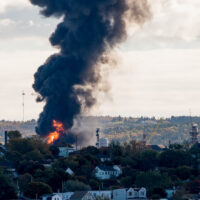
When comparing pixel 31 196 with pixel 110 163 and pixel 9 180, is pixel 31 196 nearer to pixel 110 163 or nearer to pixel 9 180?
pixel 9 180

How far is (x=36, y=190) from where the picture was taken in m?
150

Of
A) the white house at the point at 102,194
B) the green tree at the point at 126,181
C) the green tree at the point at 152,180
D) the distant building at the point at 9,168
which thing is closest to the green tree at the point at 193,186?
the green tree at the point at 152,180

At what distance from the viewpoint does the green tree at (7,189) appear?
146750mm

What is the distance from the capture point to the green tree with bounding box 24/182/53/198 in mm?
149000

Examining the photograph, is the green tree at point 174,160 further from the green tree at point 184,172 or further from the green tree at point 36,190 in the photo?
the green tree at point 36,190

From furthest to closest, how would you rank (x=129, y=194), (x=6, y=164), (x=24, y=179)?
(x=6, y=164)
(x=24, y=179)
(x=129, y=194)

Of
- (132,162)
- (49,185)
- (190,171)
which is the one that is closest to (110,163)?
(132,162)

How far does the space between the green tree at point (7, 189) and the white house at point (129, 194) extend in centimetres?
1673

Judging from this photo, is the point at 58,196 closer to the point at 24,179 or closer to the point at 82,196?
the point at 82,196

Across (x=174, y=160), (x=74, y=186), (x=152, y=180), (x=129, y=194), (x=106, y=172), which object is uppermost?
(x=174, y=160)

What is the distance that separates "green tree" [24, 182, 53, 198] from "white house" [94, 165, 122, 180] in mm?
31579

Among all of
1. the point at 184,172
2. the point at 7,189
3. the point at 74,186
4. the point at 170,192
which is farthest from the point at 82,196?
the point at 184,172

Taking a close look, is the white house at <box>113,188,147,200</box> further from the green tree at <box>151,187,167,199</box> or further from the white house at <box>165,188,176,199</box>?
the white house at <box>165,188,176,199</box>

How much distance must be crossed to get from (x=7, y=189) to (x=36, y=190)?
4.70 m
